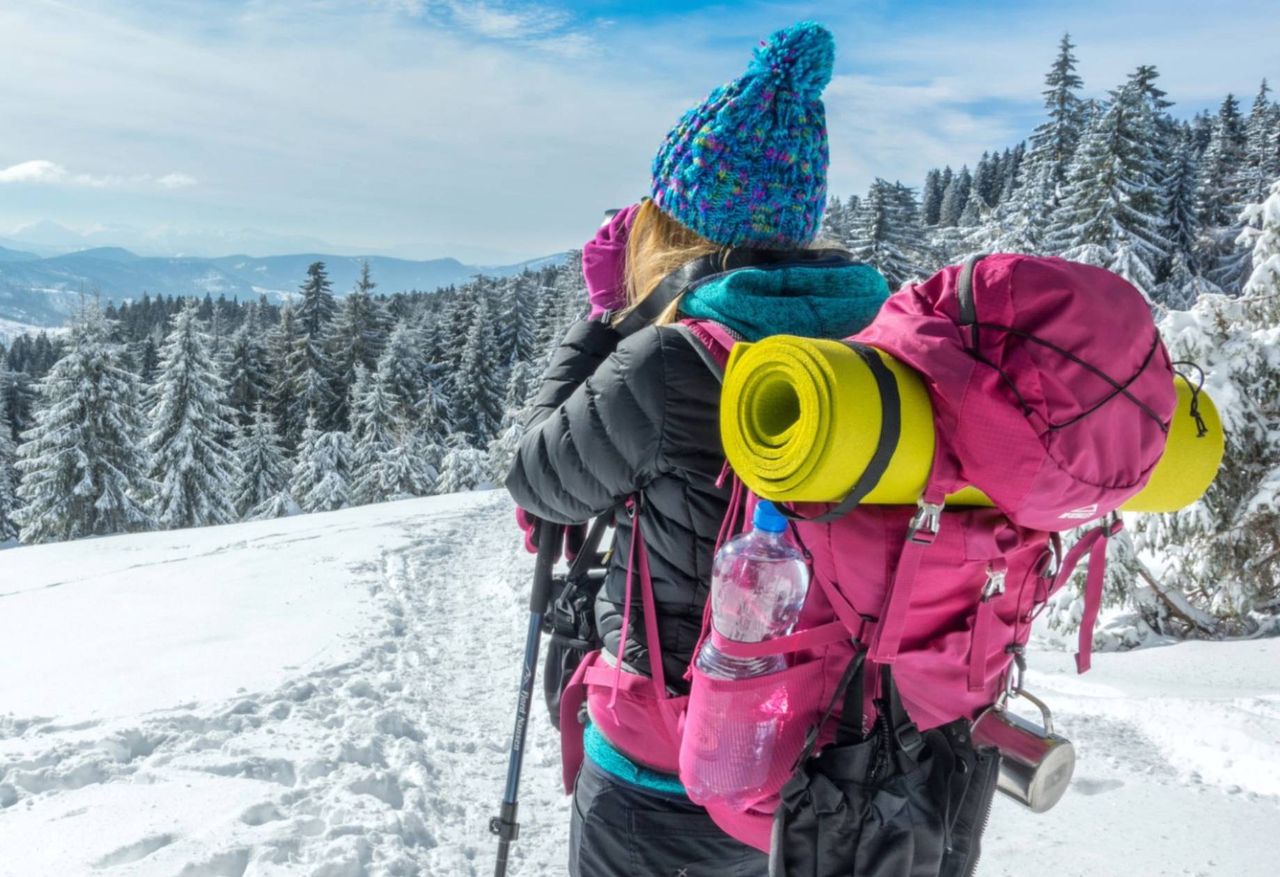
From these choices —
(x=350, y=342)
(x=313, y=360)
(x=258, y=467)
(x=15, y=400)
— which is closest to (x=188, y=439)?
(x=258, y=467)

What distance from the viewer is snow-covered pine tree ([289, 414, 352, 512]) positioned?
37812mm

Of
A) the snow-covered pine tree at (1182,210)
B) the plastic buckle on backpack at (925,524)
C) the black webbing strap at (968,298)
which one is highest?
the snow-covered pine tree at (1182,210)

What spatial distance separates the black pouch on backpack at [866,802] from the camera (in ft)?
4.46

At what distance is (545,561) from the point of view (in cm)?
277

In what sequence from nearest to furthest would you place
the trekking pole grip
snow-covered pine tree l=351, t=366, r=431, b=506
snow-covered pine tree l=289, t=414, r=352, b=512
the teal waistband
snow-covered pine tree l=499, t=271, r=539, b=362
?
1. the teal waistband
2. the trekking pole grip
3. snow-covered pine tree l=289, t=414, r=352, b=512
4. snow-covered pine tree l=351, t=366, r=431, b=506
5. snow-covered pine tree l=499, t=271, r=539, b=362

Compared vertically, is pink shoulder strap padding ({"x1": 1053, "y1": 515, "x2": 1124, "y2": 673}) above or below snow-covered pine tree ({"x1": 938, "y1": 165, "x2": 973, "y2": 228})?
below

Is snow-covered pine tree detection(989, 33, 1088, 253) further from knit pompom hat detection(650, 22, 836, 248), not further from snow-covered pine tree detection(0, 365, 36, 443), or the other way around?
snow-covered pine tree detection(0, 365, 36, 443)

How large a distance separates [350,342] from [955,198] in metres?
79.4

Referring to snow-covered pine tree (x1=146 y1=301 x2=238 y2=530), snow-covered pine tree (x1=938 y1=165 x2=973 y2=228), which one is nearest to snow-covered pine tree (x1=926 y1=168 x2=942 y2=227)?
snow-covered pine tree (x1=938 y1=165 x2=973 y2=228)

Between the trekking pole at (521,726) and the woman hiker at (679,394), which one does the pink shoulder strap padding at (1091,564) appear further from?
the trekking pole at (521,726)

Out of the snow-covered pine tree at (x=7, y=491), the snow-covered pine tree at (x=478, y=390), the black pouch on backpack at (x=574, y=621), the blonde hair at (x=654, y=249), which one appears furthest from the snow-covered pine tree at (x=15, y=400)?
the blonde hair at (x=654, y=249)

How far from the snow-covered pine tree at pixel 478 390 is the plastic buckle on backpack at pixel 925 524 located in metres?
47.9

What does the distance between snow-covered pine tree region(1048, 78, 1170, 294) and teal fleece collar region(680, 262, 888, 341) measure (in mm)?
28608

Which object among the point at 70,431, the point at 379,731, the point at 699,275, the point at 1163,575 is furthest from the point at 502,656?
the point at 70,431
